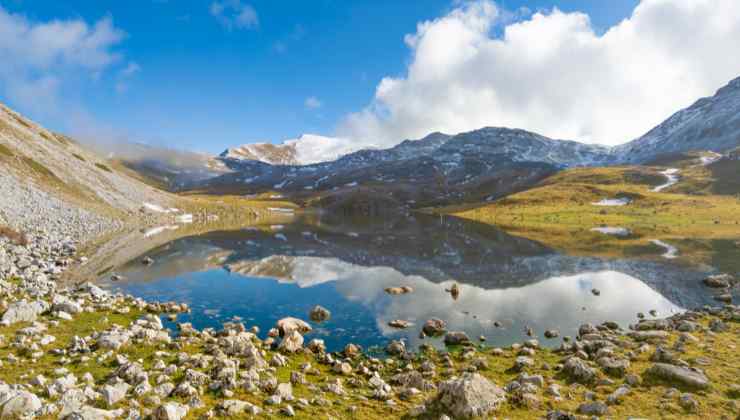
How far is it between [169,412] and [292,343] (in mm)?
10643

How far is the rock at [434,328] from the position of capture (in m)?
26.7

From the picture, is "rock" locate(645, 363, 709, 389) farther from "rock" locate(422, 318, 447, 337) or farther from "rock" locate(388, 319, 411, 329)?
"rock" locate(388, 319, 411, 329)

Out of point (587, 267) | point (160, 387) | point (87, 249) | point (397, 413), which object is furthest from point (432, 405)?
point (87, 249)

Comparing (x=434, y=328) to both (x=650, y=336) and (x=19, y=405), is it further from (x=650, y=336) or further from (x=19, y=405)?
(x=19, y=405)

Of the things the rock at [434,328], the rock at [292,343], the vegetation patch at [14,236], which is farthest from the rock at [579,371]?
the vegetation patch at [14,236]

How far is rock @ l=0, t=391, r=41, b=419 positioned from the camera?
32.7 feet

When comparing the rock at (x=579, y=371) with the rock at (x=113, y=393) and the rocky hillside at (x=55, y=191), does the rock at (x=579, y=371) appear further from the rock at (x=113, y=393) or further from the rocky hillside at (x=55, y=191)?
the rocky hillside at (x=55, y=191)

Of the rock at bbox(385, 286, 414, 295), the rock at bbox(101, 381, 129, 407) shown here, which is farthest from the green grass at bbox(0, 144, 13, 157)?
the rock at bbox(101, 381, 129, 407)

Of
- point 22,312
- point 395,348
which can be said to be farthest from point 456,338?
point 22,312

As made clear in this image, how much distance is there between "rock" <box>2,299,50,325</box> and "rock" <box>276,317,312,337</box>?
43.0 ft

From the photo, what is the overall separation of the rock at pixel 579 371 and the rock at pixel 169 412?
16.4 m

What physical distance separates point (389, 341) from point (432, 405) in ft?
35.9

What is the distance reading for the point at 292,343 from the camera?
2167 centimetres

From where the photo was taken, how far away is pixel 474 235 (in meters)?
98.9
